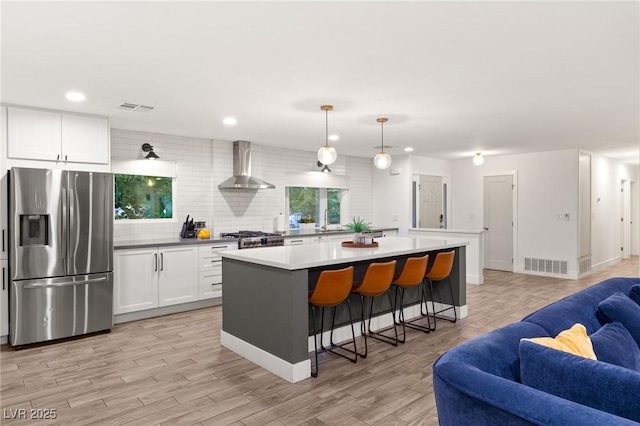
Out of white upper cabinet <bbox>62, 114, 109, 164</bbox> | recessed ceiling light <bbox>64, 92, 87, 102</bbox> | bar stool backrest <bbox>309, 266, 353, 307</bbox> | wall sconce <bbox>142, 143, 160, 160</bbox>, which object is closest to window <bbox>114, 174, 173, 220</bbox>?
wall sconce <bbox>142, 143, 160, 160</bbox>

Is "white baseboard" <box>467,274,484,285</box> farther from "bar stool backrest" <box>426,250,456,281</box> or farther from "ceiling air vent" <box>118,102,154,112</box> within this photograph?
"ceiling air vent" <box>118,102,154,112</box>

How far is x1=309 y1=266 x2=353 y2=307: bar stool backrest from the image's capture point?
3256mm

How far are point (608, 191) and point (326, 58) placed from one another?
29.3 ft

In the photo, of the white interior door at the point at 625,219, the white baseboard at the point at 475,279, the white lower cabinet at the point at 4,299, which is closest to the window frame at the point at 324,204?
the white baseboard at the point at 475,279

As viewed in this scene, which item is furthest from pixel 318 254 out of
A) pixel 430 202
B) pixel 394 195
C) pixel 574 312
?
pixel 430 202

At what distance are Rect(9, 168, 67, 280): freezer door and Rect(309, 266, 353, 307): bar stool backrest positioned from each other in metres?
2.82

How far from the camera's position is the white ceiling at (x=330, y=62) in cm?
226

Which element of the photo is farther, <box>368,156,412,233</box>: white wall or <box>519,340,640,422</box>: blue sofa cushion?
<box>368,156,412,233</box>: white wall

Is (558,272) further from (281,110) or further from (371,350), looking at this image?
(281,110)

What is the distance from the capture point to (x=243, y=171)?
6.29 m

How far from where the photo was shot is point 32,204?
13.1 feet

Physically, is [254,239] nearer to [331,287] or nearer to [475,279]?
[331,287]

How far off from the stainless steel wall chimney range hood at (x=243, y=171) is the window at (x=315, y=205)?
1214 mm

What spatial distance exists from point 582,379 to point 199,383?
2.69m
